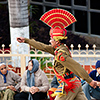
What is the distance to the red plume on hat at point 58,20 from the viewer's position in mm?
7027

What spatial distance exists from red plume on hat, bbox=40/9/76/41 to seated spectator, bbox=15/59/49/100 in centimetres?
202

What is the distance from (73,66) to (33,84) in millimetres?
2505

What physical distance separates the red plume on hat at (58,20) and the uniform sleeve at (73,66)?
365 millimetres

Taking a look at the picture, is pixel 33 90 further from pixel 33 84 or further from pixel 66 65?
pixel 66 65

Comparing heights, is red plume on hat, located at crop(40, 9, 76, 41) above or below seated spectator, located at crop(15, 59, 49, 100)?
above

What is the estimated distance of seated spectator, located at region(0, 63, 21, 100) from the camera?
29.7ft

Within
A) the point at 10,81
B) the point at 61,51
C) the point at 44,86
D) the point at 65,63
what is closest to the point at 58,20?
the point at 61,51

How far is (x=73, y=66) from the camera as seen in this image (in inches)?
263

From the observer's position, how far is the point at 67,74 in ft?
23.4

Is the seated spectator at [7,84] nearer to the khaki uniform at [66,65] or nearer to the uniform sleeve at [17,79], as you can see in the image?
the uniform sleeve at [17,79]

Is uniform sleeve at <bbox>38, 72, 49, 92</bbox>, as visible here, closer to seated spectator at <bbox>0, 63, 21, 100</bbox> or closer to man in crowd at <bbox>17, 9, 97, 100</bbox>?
seated spectator at <bbox>0, 63, 21, 100</bbox>

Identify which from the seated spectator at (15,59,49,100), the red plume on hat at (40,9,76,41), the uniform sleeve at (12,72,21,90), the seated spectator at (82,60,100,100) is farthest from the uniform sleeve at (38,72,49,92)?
the red plume on hat at (40,9,76,41)

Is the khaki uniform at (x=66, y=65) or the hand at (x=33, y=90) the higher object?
the khaki uniform at (x=66, y=65)

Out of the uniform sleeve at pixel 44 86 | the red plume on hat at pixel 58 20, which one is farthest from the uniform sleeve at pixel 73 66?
the uniform sleeve at pixel 44 86
